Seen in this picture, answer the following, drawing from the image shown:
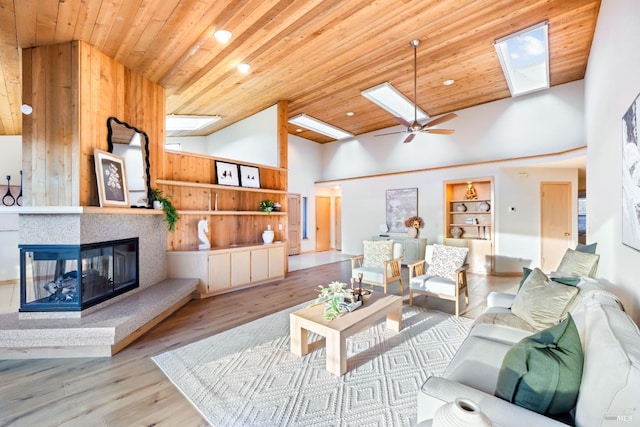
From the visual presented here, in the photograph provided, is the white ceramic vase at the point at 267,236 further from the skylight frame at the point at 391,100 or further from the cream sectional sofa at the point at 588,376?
the cream sectional sofa at the point at 588,376

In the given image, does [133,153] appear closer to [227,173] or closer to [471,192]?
[227,173]

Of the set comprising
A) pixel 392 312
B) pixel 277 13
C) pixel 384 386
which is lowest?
pixel 384 386

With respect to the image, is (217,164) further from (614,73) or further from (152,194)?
(614,73)

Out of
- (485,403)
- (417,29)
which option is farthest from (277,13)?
(485,403)

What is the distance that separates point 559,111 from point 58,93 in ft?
26.1

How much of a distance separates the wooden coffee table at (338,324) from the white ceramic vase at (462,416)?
4.89 ft

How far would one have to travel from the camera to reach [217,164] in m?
5.21

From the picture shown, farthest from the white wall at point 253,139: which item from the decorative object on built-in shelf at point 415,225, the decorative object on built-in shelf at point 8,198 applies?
the decorative object on built-in shelf at point 8,198

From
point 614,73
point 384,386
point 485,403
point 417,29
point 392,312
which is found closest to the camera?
point 485,403

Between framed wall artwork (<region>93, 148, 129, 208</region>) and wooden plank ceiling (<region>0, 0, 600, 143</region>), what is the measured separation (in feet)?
4.33

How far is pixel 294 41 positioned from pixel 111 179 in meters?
2.93

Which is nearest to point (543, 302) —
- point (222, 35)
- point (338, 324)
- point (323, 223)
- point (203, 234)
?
point (338, 324)

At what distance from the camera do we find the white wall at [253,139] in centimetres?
636

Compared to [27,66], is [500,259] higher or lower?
lower
